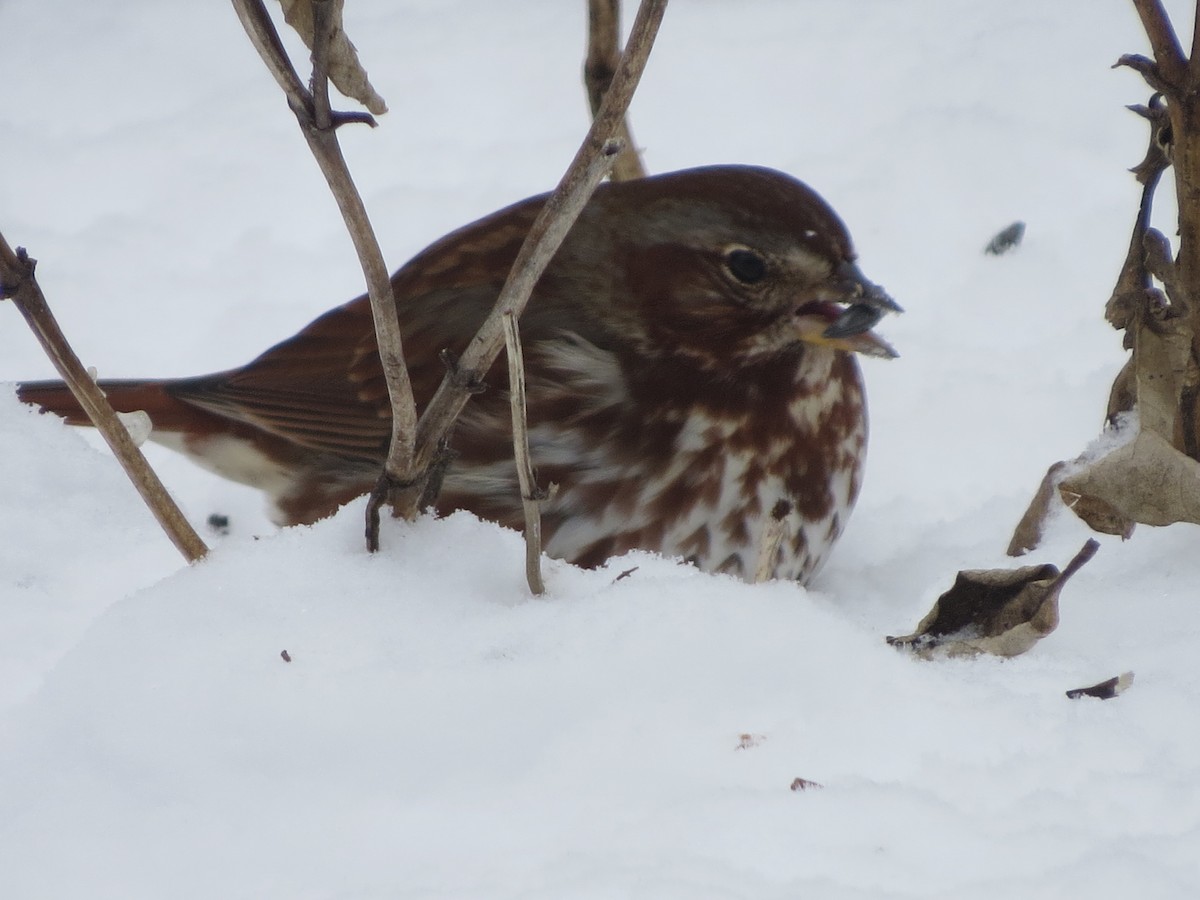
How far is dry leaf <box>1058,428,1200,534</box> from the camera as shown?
8.34 feet

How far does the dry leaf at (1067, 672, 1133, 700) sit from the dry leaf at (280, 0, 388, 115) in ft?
3.86

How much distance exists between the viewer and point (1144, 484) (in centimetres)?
256

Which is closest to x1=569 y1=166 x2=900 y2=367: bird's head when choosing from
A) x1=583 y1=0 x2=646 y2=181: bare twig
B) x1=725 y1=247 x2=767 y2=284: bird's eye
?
x1=725 y1=247 x2=767 y2=284: bird's eye

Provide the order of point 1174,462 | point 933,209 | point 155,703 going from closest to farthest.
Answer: point 155,703
point 1174,462
point 933,209

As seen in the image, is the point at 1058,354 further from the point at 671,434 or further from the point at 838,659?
the point at 838,659

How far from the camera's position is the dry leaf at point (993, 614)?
2115 mm

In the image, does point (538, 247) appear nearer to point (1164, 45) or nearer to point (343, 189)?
point (343, 189)

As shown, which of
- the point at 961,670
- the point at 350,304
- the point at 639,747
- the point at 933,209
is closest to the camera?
the point at 639,747

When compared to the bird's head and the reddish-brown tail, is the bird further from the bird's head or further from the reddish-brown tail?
the reddish-brown tail

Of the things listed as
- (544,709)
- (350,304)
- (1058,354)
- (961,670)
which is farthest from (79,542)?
(1058,354)

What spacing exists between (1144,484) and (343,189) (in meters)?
1.39

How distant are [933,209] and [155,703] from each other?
3.02m

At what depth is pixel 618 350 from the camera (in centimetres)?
318

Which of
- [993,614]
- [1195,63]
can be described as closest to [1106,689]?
[993,614]
